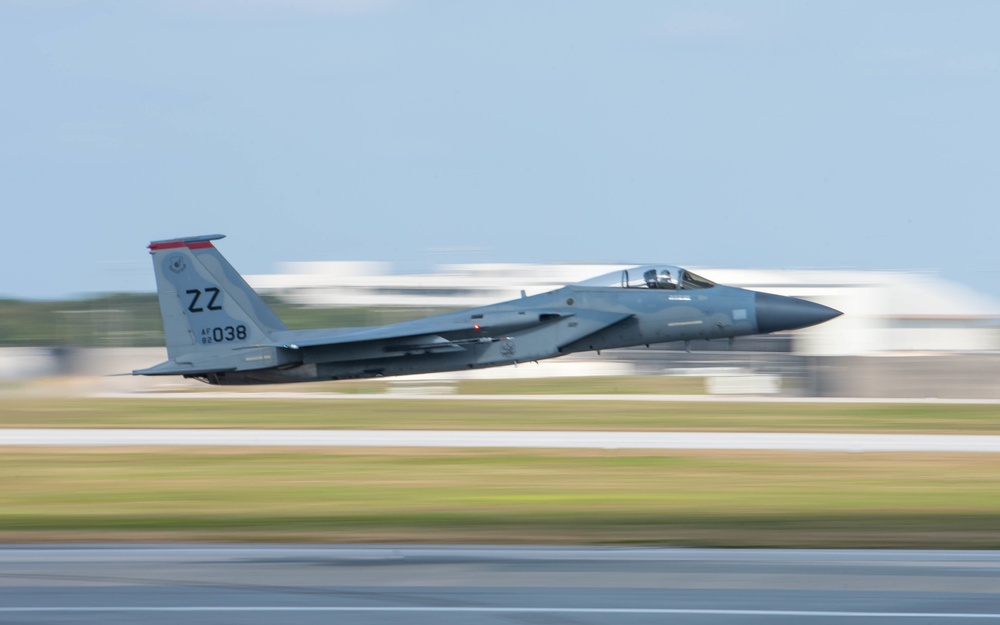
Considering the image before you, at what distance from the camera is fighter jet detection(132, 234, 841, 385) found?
21.4 metres

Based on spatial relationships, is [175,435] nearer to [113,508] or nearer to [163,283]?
[163,283]

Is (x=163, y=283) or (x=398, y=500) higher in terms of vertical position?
(x=163, y=283)

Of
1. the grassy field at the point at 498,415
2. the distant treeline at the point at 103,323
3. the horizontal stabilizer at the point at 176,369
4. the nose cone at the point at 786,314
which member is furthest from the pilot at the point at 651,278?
the distant treeline at the point at 103,323

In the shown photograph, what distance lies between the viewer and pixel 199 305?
22.3 m

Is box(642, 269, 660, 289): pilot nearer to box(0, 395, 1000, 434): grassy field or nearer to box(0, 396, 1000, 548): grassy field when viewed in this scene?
box(0, 396, 1000, 548): grassy field

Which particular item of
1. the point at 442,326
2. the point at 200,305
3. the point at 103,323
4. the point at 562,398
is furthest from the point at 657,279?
the point at 103,323

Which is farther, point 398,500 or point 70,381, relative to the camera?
point 70,381

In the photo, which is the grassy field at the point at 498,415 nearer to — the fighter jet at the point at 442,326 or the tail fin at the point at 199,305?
the fighter jet at the point at 442,326

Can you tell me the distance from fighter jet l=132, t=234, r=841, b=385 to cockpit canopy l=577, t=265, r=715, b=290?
0.02 m

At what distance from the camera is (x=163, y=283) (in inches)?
879

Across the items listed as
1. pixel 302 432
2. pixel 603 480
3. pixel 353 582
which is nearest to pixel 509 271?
pixel 302 432

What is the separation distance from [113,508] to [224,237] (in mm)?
8294

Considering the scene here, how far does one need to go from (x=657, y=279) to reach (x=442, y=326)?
4222mm

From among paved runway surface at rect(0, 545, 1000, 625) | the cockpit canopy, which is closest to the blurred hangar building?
the cockpit canopy
